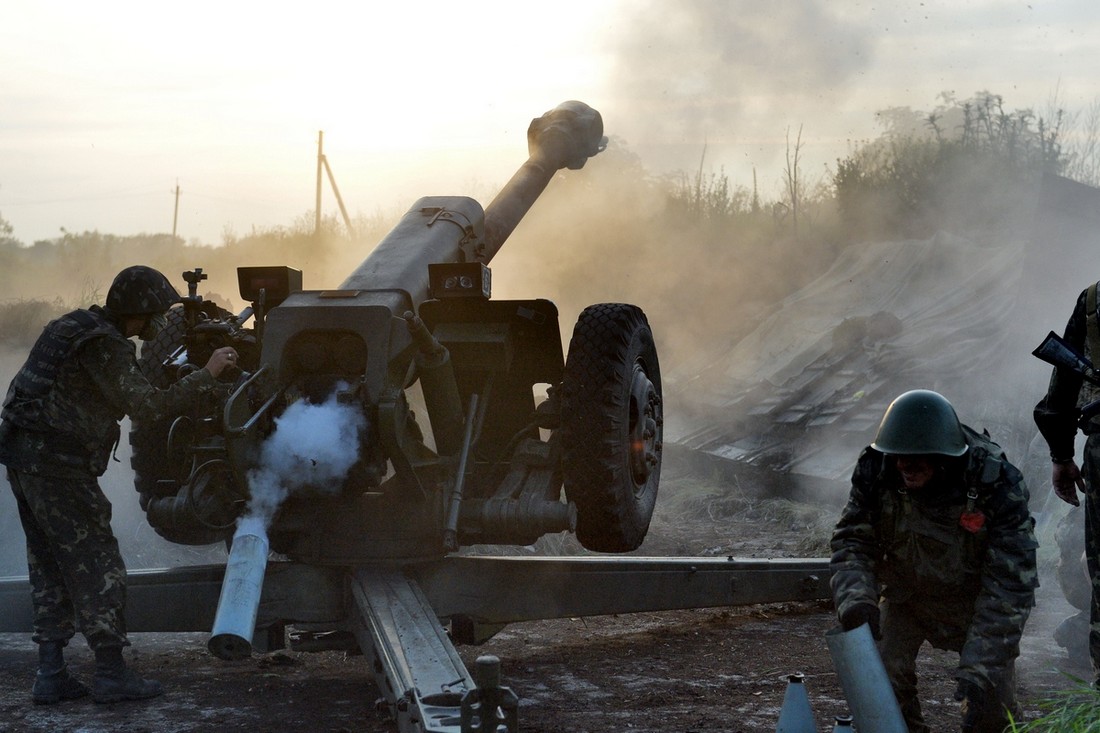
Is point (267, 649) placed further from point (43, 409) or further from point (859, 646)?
point (859, 646)

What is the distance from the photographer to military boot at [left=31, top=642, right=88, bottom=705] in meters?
5.32

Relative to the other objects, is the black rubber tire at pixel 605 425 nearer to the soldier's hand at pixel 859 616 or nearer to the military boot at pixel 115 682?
the soldier's hand at pixel 859 616

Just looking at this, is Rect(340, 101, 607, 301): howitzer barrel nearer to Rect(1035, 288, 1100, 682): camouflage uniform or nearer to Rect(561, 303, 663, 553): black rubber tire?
Rect(561, 303, 663, 553): black rubber tire

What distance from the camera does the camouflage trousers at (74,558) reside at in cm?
535

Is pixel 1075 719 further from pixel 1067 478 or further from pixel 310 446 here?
pixel 310 446

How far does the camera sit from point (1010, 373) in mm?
10234

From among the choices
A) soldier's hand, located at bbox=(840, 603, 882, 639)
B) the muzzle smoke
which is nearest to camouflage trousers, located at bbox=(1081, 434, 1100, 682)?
soldier's hand, located at bbox=(840, 603, 882, 639)

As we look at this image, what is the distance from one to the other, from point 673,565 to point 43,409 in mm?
3001

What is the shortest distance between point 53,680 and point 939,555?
360cm

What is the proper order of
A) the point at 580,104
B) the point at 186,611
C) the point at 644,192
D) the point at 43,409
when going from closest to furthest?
the point at 43,409, the point at 186,611, the point at 580,104, the point at 644,192

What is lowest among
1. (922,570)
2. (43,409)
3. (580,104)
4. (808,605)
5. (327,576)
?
(808,605)

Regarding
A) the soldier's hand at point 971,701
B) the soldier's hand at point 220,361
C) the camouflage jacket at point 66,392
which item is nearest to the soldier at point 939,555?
the soldier's hand at point 971,701

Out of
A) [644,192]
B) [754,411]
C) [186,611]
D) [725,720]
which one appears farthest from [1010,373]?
[644,192]

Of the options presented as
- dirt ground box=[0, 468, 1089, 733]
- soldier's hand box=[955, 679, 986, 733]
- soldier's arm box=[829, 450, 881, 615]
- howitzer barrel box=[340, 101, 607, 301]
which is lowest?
dirt ground box=[0, 468, 1089, 733]
